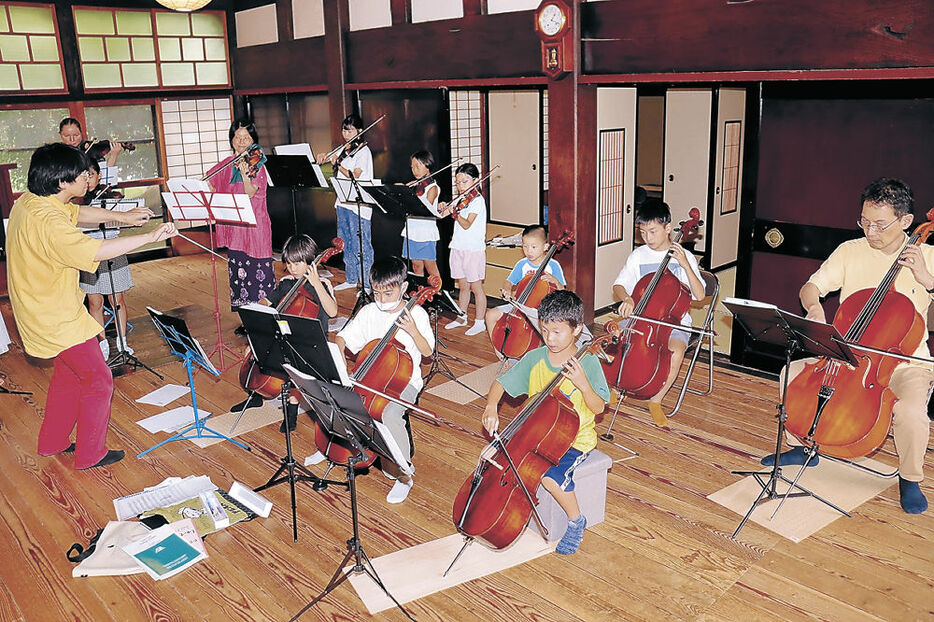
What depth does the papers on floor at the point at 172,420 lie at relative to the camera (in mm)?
4934

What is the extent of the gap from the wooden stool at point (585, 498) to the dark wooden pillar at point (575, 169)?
2712mm

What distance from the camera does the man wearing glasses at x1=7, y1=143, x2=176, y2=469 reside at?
156 inches

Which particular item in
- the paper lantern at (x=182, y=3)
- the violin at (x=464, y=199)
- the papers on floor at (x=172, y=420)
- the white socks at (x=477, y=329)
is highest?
the paper lantern at (x=182, y=3)

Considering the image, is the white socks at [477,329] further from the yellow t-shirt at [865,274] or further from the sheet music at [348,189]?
the yellow t-shirt at [865,274]

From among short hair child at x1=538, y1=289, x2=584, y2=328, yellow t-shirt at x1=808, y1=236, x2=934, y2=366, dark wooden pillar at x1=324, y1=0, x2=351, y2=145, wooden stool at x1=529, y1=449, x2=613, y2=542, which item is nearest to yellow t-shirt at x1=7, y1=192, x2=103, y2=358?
short hair child at x1=538, y1=289, x2=584, y2=328

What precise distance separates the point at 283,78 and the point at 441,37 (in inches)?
121

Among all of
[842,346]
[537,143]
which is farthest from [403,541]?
[537,143]

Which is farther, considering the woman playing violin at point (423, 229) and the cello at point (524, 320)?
the woman playing violin at point (423, 229)

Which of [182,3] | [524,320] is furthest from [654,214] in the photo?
[182,3]

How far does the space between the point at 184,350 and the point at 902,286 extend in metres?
3.98

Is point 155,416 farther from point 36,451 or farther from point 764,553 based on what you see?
point 764,553

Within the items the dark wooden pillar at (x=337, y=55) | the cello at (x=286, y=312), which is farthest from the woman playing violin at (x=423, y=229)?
the cello at (x=286, y=312)

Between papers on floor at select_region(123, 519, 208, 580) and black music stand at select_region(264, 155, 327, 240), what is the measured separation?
3.37m

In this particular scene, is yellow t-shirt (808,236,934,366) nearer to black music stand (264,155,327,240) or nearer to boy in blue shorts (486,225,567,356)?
boy in blue shorts (486,225,567,356)
